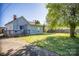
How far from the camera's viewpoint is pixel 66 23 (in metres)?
1.77

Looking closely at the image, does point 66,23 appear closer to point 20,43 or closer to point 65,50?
point 65,50

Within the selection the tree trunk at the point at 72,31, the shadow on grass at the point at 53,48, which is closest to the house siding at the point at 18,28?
the shadow on grass at the point at 53,48

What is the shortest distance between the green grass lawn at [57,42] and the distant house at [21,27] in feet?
0.18

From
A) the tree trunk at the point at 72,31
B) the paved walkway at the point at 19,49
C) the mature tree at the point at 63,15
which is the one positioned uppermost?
the mature tree at the point at 63,15

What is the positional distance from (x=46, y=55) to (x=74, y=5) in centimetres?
50

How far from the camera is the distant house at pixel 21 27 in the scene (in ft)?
5.78

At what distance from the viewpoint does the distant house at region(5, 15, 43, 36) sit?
1762 millimetres

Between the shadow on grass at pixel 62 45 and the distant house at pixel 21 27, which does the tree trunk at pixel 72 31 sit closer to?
the shadow on grass at pixel 62 45

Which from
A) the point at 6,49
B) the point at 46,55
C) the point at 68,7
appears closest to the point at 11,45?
the point at 6,49

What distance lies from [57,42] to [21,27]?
0.34 metres

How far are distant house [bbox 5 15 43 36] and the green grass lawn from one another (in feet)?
0.18

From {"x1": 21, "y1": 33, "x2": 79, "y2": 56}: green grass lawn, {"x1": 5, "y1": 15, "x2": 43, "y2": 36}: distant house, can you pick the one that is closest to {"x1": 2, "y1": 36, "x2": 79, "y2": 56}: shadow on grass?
{"x1": 21, "y1": 33, "x2": 79, "y2": 56}: green grass lawn

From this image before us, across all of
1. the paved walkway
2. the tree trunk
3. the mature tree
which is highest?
the mature tree

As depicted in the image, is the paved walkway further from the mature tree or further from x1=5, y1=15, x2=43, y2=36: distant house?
the mature tree
